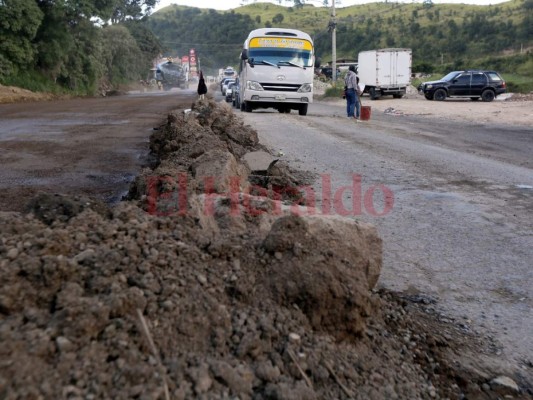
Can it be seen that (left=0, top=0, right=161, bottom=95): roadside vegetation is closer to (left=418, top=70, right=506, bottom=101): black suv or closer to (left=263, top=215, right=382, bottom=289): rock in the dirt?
(left=418, top=70, right=506, bottom=101): black suv

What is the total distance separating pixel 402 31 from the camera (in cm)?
7988

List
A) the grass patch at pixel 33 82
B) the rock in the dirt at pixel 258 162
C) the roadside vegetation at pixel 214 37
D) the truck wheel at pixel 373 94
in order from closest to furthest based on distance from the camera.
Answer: the rock in the dirt at pixel 258 162 < the grass patch at pixel 33 82 < the roadside vegetation at pixel 214 37 < the truck wheel at pixel 373 94

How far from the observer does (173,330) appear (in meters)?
2.36

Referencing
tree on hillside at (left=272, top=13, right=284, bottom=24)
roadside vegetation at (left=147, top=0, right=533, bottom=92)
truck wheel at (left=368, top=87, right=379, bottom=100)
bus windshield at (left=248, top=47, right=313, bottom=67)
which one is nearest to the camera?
bus windshield at (left=248, top=47, right=313, bottom=67)

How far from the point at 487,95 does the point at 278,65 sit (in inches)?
654

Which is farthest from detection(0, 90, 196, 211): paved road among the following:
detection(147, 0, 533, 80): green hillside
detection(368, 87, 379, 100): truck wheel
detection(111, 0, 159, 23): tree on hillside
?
detection(111, 0, 159, 23): tree on hillside

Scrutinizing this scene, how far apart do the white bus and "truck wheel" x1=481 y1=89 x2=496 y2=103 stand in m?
15.2

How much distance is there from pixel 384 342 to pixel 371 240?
3.14 feet

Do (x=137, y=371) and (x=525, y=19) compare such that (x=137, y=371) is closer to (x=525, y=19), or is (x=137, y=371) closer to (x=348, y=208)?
(x=348, y=208)

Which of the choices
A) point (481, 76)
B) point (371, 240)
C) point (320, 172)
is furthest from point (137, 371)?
point (481, 76)

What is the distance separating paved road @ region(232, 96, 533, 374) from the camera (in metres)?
3.80

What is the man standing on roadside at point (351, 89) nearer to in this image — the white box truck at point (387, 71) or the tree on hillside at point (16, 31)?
the white box truck at point (387, 71)

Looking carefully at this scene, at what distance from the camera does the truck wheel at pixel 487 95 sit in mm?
31891

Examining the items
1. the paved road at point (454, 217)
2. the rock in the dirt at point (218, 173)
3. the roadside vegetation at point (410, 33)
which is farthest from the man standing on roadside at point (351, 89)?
the roadside vegetation at point (410, 33)
